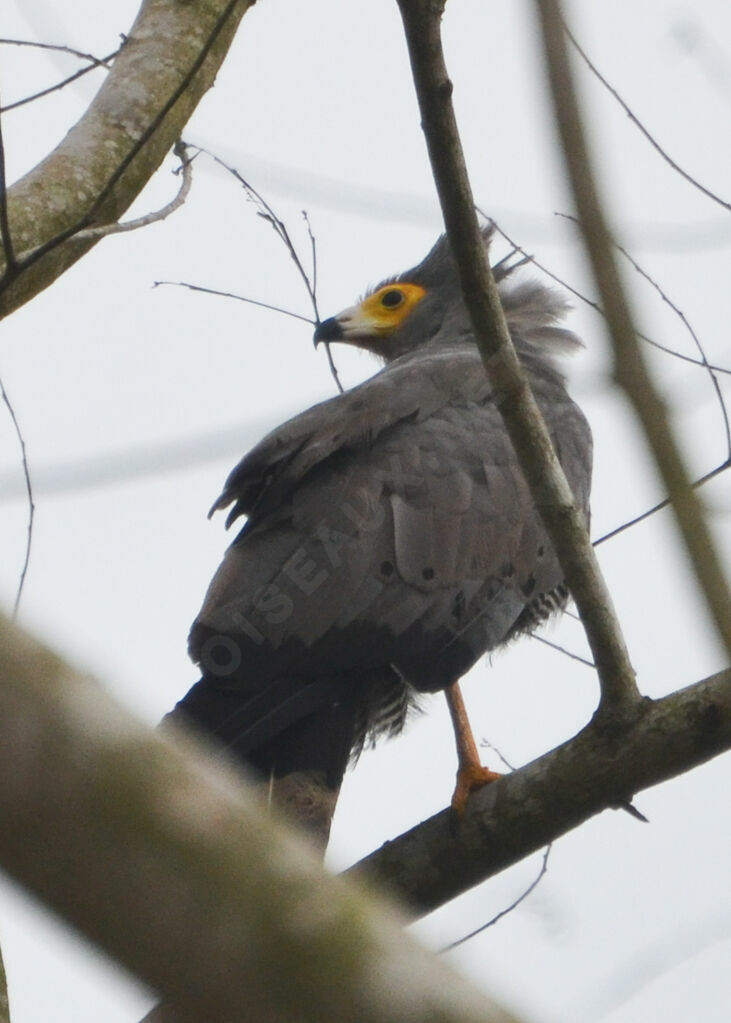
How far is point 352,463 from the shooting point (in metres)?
5.27

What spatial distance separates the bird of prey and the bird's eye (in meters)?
1.48

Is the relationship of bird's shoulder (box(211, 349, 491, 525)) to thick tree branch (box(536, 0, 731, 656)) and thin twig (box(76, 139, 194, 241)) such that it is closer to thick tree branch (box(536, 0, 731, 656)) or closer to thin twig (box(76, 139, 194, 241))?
thin twig (box(76, 139, 194, 241))

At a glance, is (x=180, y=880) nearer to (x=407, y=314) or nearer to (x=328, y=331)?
(x=328, y=331)

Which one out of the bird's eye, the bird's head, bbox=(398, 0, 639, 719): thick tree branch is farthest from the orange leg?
the bird's eye

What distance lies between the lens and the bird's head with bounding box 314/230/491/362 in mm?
7234

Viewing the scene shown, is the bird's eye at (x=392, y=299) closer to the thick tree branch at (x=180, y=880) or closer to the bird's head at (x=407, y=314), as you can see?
the bird's head at (x=407, y=314)

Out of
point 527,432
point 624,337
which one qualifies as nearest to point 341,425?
point 527,432

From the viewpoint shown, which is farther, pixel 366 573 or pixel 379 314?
pixel 379 314

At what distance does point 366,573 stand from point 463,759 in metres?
0.77

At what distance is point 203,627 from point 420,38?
235cm

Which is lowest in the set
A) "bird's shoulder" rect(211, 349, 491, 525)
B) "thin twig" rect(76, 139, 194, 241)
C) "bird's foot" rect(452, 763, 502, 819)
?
"bird's foot" rect(452, 763, 502, 819)

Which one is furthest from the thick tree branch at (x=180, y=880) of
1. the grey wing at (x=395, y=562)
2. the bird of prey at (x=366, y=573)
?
the grey wing at (x=395, y=562)

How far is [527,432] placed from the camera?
11.5 feet

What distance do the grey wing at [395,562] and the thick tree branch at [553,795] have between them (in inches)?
31.1
